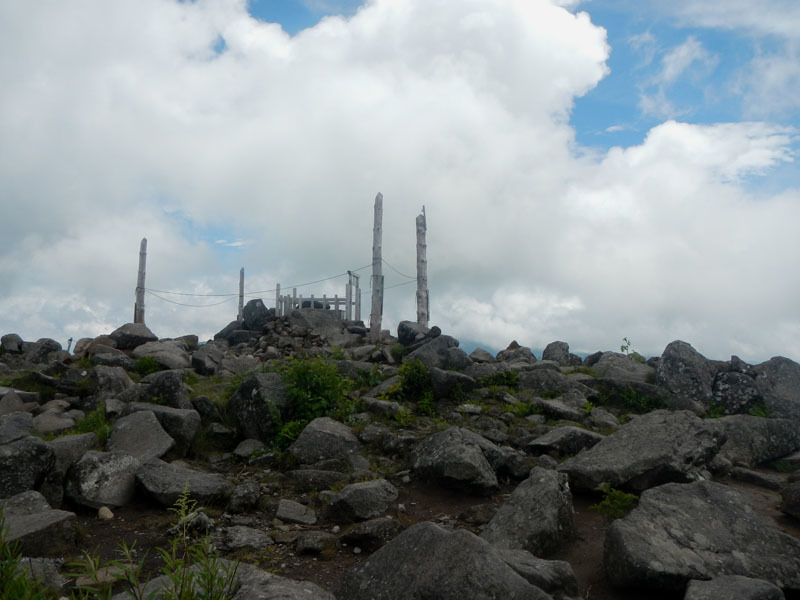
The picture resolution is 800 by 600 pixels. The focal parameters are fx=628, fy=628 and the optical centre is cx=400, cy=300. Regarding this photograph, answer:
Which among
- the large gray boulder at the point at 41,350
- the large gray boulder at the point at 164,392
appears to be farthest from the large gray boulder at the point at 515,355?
the large gray boulder at the point at 41,350

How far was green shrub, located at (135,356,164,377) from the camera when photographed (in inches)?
507

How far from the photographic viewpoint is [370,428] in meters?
9.30

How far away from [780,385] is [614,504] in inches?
261

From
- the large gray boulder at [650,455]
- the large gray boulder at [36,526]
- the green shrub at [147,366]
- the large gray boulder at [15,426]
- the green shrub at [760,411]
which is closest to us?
the large gray boulder at [36,526]

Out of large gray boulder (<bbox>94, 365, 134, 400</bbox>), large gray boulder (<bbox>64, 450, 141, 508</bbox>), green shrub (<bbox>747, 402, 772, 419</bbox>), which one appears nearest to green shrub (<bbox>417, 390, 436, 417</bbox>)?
large gray boulder (<bbox>64, 450, 141, 508</bbox>)

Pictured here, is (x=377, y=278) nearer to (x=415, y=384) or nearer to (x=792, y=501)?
(x=415, y=384)

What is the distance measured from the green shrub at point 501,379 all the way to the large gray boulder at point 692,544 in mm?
5961

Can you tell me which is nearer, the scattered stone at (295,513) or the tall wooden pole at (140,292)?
the scattered stone at (295,513)

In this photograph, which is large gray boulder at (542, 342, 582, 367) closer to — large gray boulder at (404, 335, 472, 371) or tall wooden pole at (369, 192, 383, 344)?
large gray boulder at (404, 335, 472, 371)

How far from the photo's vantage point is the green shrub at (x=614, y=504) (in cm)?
653

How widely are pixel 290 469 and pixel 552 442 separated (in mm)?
3553

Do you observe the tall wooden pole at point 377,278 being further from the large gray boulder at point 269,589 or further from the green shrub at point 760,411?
the large gray boulder at point 269,589

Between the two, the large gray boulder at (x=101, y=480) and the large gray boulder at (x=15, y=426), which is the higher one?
the large gray boulder at (x=15, y=426)

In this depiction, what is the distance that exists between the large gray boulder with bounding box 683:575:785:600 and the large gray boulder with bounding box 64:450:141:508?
19.3 ft
